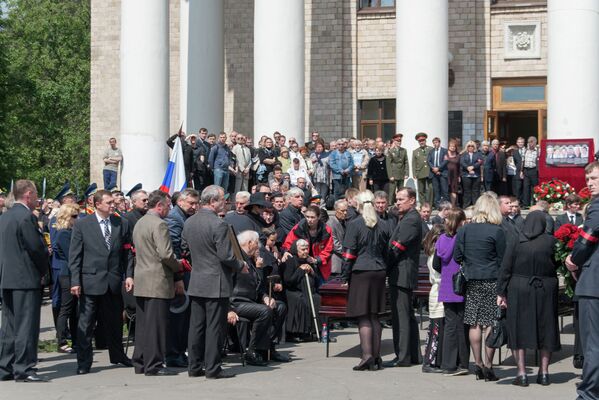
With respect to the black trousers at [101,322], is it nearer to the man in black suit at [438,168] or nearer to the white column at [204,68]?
the man in black suit at [438,168]

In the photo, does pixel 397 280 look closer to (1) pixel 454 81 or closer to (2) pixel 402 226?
(2) pixel 402 226

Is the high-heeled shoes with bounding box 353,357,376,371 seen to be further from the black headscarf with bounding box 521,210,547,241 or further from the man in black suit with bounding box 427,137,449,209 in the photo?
the man in black suit with bounding box 427,137,449,209

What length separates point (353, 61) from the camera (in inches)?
1433

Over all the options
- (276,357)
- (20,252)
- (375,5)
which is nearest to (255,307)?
(276,357)

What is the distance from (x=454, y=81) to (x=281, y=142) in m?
8.72

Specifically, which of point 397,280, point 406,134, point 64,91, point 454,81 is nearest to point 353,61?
point 454,81

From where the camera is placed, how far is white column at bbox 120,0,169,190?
95.5ft

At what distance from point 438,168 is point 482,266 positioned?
14.3 meters

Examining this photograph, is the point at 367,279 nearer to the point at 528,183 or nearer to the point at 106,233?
the point at 106,233

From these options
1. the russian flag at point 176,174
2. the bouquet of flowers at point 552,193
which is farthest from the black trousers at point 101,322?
the bouquet of flowers at point 552,193

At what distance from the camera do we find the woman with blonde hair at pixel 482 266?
44.2 ft

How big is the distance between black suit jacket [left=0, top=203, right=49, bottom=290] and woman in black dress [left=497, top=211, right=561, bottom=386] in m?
4.85

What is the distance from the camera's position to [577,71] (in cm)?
2808

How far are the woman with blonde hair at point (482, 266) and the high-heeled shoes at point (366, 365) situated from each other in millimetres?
1303
